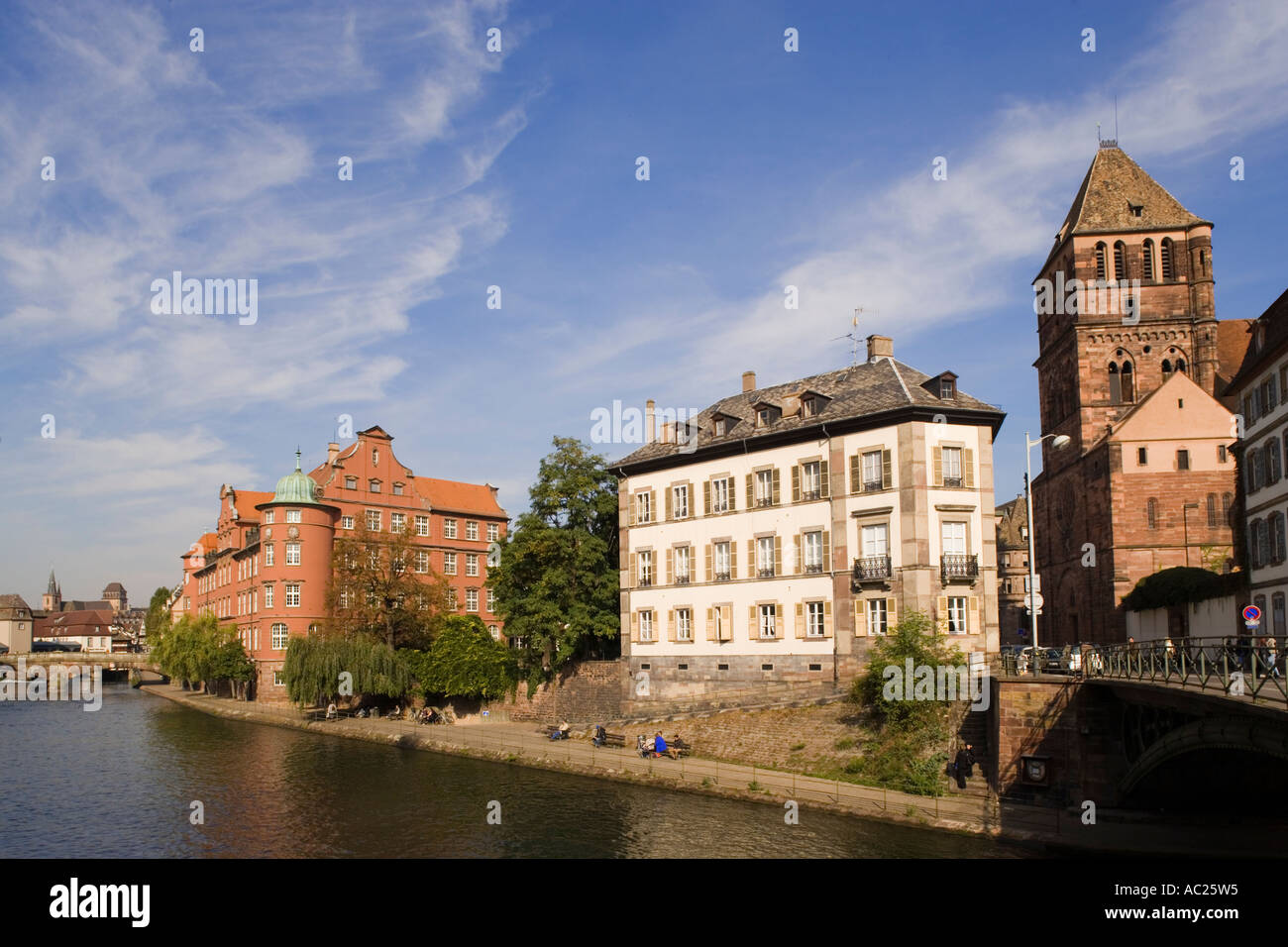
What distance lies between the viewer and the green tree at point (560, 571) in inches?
2165

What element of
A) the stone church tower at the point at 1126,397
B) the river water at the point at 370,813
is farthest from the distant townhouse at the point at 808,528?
the stone church tower at the point at 1126,397

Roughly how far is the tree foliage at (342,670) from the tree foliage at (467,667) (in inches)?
72.7

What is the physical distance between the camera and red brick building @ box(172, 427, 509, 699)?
76.3 metres

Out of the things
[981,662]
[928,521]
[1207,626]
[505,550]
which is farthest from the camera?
[505,550]

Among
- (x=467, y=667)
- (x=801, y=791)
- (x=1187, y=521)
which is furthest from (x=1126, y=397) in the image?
(x=467, y=667)

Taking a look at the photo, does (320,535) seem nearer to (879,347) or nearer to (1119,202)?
(879,347)

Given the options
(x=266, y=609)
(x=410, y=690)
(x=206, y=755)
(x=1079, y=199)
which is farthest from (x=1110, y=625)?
(x=266, y=609)

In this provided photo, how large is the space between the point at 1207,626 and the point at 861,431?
1998cm

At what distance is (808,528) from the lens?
46844 mm

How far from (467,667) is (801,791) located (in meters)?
29.9

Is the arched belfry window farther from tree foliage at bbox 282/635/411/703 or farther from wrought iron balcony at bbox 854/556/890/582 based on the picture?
tree foliage at bbox 282/635/411/703

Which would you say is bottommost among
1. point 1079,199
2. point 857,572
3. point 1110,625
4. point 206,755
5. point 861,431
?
point 206,755
